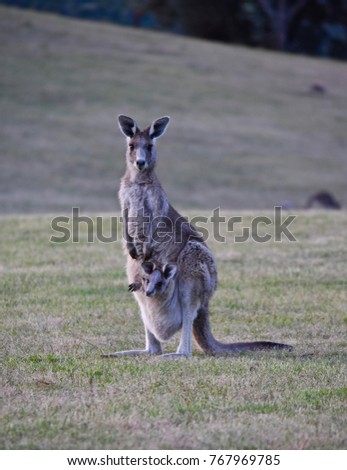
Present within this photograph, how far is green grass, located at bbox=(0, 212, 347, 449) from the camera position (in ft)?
18.6

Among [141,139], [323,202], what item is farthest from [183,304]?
[323,202]

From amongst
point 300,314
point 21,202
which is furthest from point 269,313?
point 21,202

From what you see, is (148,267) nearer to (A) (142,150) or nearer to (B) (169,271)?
(B) (169,271)

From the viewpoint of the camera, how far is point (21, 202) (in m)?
24.6

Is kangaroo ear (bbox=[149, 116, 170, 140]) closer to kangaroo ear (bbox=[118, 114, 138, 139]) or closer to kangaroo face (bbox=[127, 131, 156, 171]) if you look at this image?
kangaroo face (bbox=[127, 131, 156, 171])

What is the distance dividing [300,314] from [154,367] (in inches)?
121

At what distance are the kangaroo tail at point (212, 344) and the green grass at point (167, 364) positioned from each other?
0.11 meters

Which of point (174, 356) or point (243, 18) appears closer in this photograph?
point (174, 356)

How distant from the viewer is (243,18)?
53281 mm

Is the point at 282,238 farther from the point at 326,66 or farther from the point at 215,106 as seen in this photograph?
the point at 326,66

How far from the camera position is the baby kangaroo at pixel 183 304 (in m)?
7.95

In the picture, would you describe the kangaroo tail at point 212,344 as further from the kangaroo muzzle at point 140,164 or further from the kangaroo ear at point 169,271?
the kangaroo muzzle at point 140,164

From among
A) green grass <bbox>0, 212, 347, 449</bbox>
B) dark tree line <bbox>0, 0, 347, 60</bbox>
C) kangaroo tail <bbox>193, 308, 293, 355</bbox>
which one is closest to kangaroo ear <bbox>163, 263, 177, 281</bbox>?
kangaroo tail <bbox>193, 308, 293, 355</bbox>

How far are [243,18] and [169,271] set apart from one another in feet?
156
